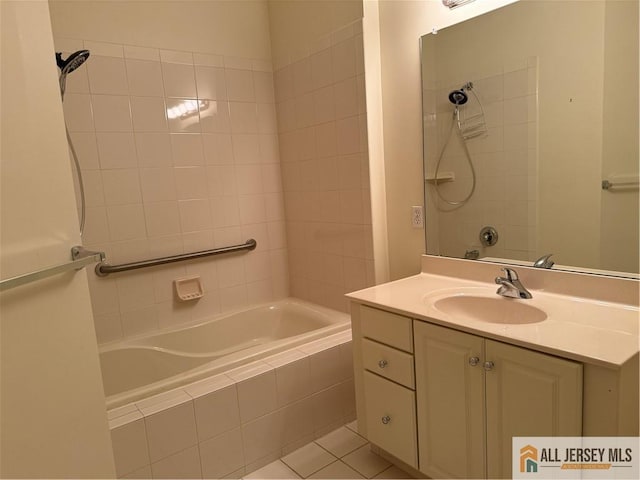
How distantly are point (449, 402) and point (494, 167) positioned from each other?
0.97m

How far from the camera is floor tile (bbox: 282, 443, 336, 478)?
1.83 metres

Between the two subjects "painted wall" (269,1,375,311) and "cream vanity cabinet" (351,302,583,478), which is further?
"painted wall" (269,1,375,311)

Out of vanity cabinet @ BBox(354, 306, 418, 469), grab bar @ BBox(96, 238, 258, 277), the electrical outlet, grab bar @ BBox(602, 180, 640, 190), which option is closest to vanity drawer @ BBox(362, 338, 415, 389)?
vanity cabinet @ BBox(354, 306, 418, 469)

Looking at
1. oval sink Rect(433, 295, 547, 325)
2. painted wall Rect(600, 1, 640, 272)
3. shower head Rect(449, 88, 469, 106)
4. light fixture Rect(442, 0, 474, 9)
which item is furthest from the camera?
shower head Rect(449, 88, 469, 106)

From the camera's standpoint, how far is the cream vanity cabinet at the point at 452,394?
1170mm

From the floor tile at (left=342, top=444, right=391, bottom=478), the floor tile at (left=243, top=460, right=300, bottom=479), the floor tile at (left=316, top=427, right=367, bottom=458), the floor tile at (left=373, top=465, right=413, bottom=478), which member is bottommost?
the floor tile at (left=243, top=460, right=300, bottom=479)

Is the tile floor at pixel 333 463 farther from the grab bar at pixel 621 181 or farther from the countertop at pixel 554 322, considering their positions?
the grab bar at pixel 621 181

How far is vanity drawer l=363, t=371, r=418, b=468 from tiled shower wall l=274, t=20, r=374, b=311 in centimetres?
70

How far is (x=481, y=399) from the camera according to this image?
1330 millimetres

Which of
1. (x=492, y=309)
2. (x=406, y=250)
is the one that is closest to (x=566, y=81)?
(x=492, y=309)

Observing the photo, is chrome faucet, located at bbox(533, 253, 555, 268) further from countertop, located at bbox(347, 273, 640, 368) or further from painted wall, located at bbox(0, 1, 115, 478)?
painted wall, located at bbox(0, 1, 115, 478)

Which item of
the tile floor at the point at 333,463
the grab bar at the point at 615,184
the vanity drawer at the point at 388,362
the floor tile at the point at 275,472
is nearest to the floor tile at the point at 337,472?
the tile floor at the point at 333,463

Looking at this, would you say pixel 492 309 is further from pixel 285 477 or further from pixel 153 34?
pixel 153 34

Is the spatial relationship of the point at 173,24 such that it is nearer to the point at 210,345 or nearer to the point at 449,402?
the point at 210,345
